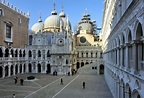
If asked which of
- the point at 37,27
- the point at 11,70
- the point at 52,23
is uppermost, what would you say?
the point at 52,23

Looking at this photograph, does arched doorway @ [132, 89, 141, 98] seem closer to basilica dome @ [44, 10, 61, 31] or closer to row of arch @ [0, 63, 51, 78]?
row of arch @ [0, 63, 51, 78]

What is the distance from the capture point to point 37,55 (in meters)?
54.0

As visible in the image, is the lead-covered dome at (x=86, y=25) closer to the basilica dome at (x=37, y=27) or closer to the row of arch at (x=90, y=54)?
the row of arch at (x=90, y=54)

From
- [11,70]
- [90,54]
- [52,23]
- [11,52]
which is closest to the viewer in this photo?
[11,70]

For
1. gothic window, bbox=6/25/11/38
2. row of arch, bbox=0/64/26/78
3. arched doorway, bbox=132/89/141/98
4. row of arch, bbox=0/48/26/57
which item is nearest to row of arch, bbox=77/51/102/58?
row of arch, bbox=0/48/26/57

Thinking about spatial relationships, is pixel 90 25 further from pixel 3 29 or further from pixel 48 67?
pixel 3 29

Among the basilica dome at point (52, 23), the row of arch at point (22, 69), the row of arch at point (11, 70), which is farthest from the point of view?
the basilica dome at point (52, 23)

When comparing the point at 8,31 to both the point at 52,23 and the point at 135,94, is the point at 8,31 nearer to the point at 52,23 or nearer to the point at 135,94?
the point at 52,23

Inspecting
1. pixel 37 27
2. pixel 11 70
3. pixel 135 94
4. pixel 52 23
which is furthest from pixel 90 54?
pixel 135 94

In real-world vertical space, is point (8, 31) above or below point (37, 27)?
below

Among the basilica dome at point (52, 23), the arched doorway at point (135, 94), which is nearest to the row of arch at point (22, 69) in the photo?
the basilica dome at point (52, 23)

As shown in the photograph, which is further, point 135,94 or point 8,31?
point 8,31

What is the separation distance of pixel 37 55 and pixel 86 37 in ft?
87.9

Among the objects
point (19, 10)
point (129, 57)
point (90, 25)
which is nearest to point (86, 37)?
point (90, 25)
